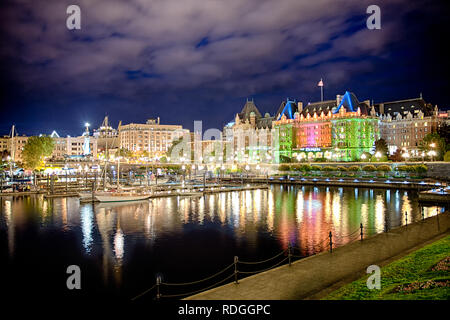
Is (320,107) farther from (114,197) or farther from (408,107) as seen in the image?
(114,197)

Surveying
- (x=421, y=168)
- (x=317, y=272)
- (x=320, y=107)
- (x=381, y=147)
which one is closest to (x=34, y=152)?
(x=320, y=107)

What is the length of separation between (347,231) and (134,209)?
26.5 meters

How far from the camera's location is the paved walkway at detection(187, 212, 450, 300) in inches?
488

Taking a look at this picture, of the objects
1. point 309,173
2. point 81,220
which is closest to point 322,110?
point 309,173

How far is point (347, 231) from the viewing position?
95.5ft

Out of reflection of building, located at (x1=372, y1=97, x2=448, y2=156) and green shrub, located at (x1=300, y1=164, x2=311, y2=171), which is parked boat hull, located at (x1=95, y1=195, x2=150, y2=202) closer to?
green shrub, located at (x1=300, y1=164, x2=311, y2=171)

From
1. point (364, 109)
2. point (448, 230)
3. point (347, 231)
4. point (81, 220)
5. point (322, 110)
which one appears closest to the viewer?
point (448, 230)

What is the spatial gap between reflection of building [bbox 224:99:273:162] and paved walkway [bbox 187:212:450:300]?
121 meters

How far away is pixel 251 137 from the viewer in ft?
492

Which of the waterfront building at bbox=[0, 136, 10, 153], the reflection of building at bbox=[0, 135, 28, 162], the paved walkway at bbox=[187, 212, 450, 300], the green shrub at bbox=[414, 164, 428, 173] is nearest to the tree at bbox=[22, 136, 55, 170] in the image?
the reflection of building at bbox=[0, 135, 28, 162]

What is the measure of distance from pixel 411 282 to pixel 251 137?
139m

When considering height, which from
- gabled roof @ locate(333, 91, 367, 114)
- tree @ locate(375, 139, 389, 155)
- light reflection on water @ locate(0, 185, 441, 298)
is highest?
gabled roof @ locate(333, 91, 367, 114)
